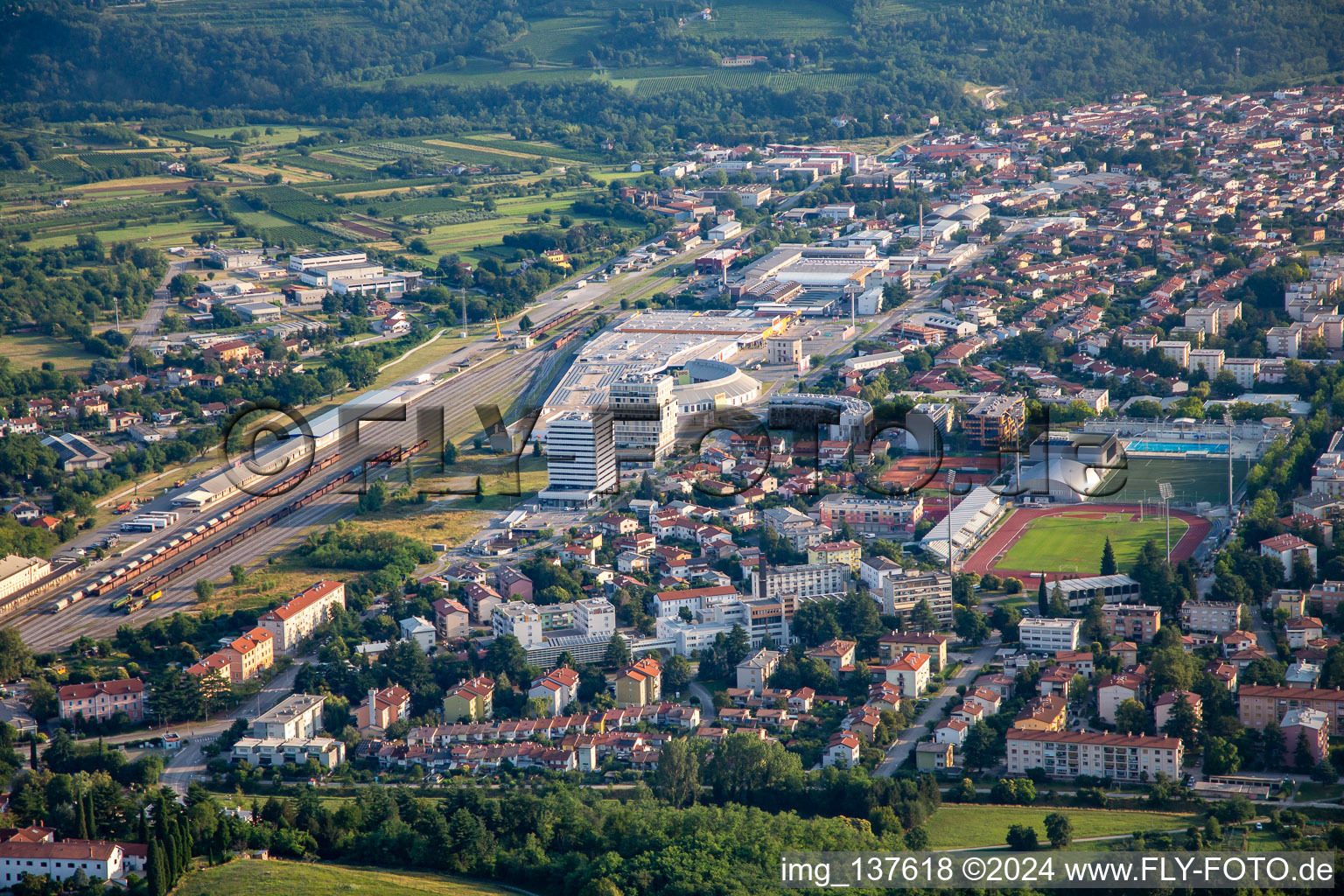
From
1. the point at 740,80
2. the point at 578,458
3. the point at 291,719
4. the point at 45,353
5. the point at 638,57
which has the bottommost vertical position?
the point at 291,719

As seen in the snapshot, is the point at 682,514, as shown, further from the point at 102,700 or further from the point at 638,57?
the point at 638,57

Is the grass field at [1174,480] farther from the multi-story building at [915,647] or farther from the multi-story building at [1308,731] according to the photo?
the multi-story building at [1308,731]

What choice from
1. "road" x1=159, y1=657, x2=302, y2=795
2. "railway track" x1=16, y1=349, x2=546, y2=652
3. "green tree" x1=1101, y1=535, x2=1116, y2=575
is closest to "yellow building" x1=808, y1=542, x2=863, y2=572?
"green tree" x1=1101, y1=535, x2=1116, y2=575

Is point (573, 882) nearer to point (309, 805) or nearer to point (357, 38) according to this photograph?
point (309, 805)

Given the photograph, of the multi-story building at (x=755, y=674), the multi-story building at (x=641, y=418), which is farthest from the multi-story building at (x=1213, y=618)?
the multi-story building at (x=641, y=418)

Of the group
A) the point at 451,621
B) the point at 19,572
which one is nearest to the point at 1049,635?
the point at 451,621

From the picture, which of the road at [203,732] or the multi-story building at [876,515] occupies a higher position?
the multi-story building at [876,515]

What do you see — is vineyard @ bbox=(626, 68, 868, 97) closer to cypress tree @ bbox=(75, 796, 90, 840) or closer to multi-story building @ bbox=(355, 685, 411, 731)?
multi-story building @ bbox=(355, 685, 411, 731)
